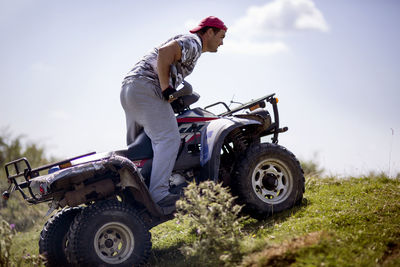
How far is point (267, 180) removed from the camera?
19.9 feet

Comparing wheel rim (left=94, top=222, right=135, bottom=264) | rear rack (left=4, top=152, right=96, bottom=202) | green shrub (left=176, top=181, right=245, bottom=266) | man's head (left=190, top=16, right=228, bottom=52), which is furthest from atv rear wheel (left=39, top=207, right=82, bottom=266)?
man's head (left=190, top=16, right=228, bottom=52)

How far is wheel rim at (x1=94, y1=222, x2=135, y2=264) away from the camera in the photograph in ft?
15.9

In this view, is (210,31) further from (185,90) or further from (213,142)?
(213,142)

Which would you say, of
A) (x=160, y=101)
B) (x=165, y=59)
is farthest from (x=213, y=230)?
(x=165, y=59)

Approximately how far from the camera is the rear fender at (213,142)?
562 centimetres

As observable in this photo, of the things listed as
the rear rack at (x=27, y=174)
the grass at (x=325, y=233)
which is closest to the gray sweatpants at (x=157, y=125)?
the grass at (x=325, y=233)

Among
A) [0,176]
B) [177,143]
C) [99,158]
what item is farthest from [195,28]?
[0,176]

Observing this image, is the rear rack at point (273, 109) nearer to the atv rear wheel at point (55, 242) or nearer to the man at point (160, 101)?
the man at point (160, 101)

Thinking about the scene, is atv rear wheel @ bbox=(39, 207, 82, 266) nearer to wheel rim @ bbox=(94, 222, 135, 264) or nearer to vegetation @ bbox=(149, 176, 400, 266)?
wheel rim @ bbox=(94, 222, 135, 264)

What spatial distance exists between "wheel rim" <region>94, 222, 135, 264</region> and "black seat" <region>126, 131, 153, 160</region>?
901mm

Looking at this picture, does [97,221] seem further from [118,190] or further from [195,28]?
[195,28]

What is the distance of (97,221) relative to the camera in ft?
15.7

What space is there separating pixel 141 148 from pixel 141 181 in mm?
593

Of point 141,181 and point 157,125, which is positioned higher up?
point 157,125
